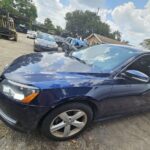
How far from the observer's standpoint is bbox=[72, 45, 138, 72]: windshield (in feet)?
10.4

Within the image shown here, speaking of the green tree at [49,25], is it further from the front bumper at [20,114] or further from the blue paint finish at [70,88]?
the front bumper at [20,114]

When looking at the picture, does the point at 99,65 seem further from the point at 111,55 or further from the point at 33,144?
the point at 33,144

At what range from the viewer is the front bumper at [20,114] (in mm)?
2365

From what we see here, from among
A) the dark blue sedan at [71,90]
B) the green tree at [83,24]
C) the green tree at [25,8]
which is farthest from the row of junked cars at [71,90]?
A: the green tree at [83,24]

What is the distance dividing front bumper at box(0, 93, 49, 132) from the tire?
146 mm

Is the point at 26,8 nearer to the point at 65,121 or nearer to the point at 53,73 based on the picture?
the point at 53,73

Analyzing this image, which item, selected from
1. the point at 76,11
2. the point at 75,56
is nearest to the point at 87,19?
the point at 76,11

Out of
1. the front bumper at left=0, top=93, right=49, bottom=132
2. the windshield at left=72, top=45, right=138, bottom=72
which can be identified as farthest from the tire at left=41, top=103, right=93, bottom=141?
the windshield at left=72, top=45, right=138, bottom=72

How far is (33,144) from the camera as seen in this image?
275cm

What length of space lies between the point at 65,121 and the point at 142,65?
5.76 ft

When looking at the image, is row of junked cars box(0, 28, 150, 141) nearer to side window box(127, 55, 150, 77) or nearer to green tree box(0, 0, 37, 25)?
side window box(127, 55, 150, 77)

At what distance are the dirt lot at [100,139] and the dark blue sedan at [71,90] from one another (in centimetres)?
18

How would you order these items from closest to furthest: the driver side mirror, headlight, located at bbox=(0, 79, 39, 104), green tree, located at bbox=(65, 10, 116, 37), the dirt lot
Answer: headlight, located at bbox=(0, 79, 39, 104), the dirt lot, the driver side mirror, green tree, located at bbox=(65, 10, 116, 37)

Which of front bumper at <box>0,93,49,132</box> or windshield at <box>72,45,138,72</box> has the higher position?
windshield at <box>72,45,138,72</box>
